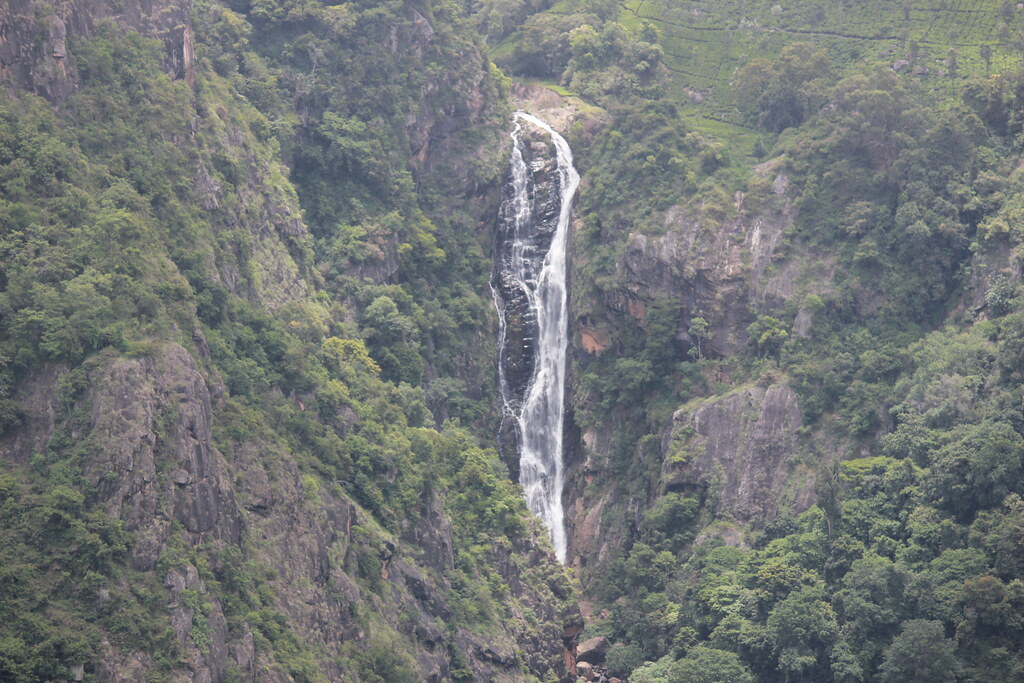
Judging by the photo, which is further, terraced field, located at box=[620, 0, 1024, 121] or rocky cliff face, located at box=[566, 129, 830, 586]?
terraced field, located at box=[620, 0, 1024, 121]

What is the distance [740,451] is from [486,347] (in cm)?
1334

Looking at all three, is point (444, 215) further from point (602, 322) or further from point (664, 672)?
point (664, 672)

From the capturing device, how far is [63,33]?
191 ft

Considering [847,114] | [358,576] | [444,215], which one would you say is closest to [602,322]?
[444,215]

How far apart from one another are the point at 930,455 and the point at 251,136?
30.9 meters

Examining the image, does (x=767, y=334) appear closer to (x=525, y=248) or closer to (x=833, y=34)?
(x=525, y=248)

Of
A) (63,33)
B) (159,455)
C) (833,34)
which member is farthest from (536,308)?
(159,455)

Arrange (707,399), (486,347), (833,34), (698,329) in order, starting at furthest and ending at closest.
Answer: (833,34)
(486,347)
(698,329)
(707,399)

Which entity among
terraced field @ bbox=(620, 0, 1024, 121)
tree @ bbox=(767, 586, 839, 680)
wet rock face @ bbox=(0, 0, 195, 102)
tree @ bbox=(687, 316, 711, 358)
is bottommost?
tree @ bbox=(767, 586, 839, 680)

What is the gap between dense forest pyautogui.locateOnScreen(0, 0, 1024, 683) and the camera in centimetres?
5000

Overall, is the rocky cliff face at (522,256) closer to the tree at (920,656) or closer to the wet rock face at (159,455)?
the tree at (920,656)

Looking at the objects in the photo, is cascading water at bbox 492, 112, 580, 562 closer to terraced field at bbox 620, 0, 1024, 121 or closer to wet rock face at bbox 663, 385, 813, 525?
wet rock face at bbox 663, 385, 813, 525

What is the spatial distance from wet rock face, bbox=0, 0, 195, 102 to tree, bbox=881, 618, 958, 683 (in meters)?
35.4

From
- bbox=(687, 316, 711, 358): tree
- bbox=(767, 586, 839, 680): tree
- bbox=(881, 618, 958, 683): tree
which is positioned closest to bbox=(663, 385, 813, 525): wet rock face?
bbox=(687, 316, 711, 358): tree
